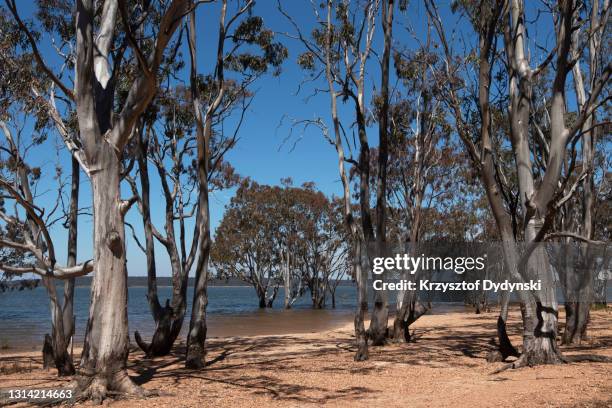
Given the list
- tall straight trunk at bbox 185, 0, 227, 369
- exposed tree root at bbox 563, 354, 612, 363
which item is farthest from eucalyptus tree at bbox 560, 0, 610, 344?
tall straight trunk at bbox 185, 0, 227, 369

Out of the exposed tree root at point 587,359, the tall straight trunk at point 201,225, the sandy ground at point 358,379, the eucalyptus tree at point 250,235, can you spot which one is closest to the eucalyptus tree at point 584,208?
the sandy ground at point 358,379

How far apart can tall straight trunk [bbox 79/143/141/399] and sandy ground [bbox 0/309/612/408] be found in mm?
382

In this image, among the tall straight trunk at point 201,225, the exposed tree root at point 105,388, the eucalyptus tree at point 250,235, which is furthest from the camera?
the eucalyptus tree at point 250,235

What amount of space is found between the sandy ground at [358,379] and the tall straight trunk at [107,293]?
1.25 feet

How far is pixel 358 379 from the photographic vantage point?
8.69 metres

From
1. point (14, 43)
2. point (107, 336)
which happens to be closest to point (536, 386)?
point (107, 336)

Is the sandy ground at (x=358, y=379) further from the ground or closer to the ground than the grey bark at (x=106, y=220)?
closer to the ground

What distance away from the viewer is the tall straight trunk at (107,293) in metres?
7.03

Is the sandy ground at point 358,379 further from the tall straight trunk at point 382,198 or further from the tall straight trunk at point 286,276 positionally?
the tall straight trunk at point 286,276

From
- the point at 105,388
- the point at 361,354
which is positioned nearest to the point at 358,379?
the point at 361,354

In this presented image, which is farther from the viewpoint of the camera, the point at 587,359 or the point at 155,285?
the point at 155,285

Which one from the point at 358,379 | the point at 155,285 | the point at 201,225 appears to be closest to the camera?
the point at 358,379

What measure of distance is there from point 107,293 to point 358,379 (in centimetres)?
376

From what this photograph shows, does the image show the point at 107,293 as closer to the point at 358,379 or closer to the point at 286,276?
the point at 358,379
